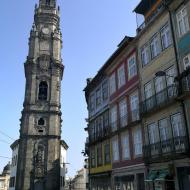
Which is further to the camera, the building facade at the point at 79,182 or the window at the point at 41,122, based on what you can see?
the building facade at the point at 79,182

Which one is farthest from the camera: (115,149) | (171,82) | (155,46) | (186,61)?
(115,149)

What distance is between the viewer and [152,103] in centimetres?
1897

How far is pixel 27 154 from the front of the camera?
44906 mm

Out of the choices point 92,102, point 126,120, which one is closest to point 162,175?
point 126,120

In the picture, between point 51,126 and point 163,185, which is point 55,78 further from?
point 163,185

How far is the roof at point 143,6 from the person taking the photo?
21.6 m

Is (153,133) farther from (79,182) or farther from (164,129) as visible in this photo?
(79,182)

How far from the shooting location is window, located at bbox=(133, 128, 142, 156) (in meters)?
20.8

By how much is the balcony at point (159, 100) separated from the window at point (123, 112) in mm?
3352

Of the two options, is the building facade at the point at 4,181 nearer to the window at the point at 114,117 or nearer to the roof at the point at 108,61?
the roof at the point at 108,61

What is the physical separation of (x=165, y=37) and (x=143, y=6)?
4649mm

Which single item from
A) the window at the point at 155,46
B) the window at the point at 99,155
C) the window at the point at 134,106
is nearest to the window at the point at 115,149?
the window at the point at 99,155

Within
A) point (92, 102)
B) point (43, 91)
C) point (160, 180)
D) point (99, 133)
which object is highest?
point (43, 91)

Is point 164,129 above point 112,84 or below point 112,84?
below
